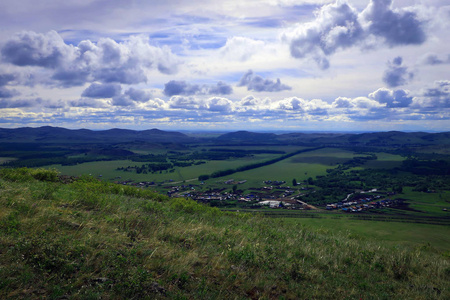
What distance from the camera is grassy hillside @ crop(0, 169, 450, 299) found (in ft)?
20.3

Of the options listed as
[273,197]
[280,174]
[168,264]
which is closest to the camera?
[168,264]

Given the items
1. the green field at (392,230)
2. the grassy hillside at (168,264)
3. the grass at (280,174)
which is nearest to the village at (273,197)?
the grass at (280,174)

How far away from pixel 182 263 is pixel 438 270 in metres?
10.6

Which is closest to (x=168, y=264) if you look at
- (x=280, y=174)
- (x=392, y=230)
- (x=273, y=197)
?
(x=392, y=230)

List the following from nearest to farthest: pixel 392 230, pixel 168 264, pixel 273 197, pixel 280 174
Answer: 1. pixel 168 264
2. pixel 392 230
3. pixel 273 197
4. pixel 280 174

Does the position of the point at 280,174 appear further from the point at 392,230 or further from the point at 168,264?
the point at 168,264

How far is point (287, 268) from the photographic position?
883 centimetres

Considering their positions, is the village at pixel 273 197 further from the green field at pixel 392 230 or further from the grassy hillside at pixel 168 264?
the grassy hillside at pixel 168 264

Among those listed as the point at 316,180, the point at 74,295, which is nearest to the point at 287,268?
the point at 74,295

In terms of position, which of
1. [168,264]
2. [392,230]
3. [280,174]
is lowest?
[280,174]

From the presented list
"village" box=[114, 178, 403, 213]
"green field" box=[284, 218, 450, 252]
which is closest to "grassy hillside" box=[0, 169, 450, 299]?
"green field" box=[284, 218, 450, 252]

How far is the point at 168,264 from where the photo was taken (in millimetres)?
7574

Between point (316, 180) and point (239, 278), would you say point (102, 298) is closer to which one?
point (239, 278)

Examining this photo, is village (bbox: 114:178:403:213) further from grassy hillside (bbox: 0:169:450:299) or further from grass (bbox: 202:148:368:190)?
grassy hillside (bbox: 0:169:450:299)
